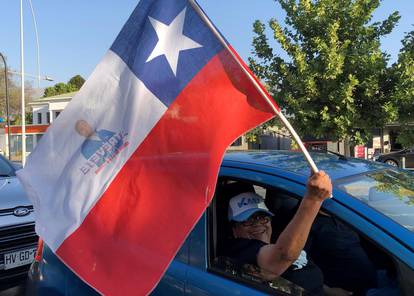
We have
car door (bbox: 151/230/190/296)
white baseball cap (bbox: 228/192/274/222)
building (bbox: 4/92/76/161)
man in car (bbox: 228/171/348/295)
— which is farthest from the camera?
building (bbox: 4/92/76/161)

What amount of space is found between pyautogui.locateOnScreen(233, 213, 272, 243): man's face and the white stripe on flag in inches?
32.3

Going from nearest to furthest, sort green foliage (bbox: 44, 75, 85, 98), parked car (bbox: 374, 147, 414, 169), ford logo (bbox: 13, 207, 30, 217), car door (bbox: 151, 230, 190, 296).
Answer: car door (bbox: 151, 230, 190, 296) < ford logo (bbox: 13, 207, 30, 217) < parked car (bbox: 374, 147, 414, 169) < green foliage (bbox: 44, 75, 85, 98)

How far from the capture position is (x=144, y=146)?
7.20ft

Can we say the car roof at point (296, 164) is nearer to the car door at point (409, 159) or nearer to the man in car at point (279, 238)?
the man in car at point (279, 238)

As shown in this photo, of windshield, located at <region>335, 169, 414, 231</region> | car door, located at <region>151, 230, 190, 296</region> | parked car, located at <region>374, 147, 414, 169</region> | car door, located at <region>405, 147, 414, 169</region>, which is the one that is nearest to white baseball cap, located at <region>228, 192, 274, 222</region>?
car door, located at <region>151, 230, 190, 296</region>

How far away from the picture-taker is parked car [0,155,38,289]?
4.62 metres

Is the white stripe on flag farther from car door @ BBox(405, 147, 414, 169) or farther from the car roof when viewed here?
car door @ BBox(405, 147, 414, 169)

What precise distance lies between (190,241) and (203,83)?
87cm

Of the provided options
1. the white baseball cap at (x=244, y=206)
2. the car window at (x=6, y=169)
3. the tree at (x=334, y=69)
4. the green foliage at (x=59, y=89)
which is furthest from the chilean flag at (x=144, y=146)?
the green foliage at (x=59, y=89)

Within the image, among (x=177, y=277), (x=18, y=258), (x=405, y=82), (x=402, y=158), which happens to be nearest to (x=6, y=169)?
(x=18, y=258)

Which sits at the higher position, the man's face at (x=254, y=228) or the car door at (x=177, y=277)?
the man's face at (x=254, y=228)

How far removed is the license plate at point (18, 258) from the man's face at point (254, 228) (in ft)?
9.66

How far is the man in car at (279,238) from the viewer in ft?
6.50

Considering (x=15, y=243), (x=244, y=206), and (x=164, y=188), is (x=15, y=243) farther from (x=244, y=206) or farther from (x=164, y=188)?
(x=164, y=188)
